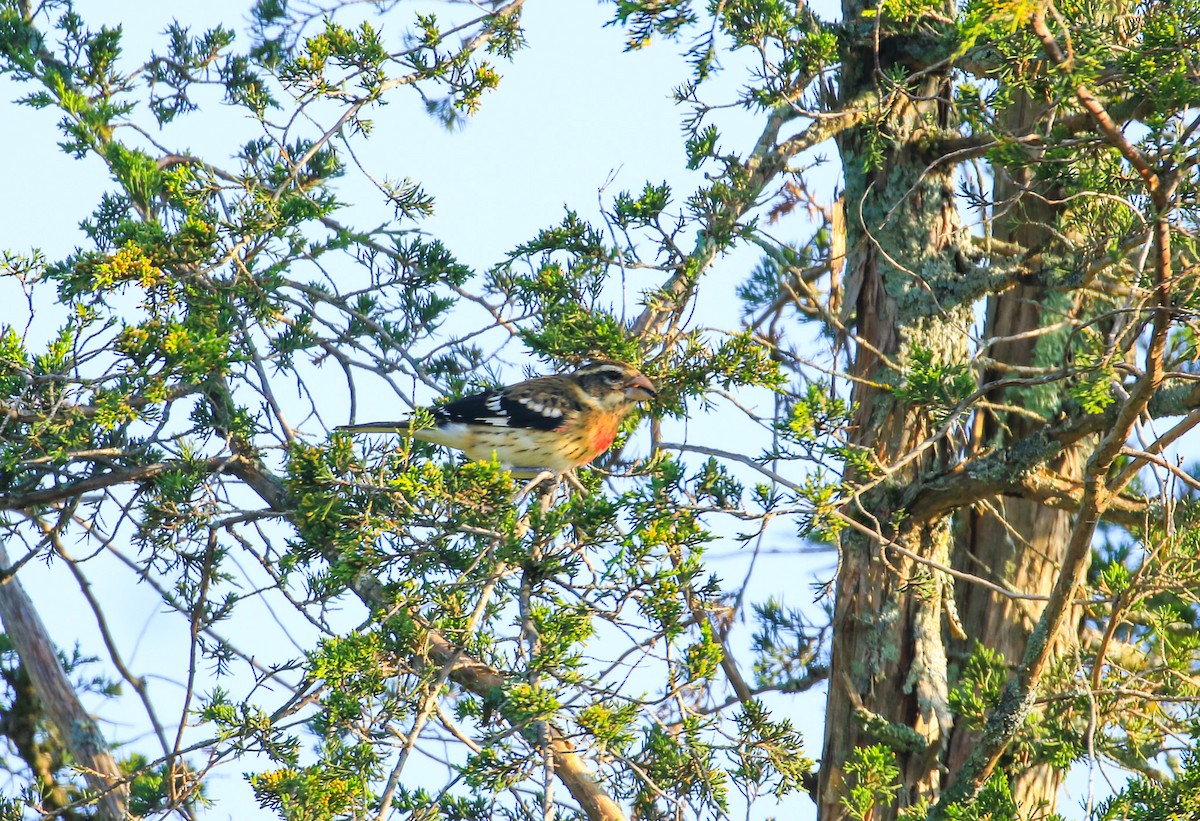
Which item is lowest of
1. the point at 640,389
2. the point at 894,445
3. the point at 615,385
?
the point at 640,389

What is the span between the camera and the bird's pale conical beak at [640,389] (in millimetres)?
5227

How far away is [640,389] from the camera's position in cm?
546

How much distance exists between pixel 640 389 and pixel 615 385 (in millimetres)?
885

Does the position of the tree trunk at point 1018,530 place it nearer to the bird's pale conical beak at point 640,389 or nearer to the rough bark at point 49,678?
the bird's pale conical beak at point 640,389

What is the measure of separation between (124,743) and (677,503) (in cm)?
422

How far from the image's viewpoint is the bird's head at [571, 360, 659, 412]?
17.4 ft

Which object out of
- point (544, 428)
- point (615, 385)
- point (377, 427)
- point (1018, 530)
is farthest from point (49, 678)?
point (1018, 530)

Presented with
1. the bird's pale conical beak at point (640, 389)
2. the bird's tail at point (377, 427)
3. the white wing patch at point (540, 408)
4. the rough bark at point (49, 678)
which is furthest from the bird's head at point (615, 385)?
the rough bark at point (49, 678)

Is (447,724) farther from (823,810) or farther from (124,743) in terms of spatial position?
(124,743)

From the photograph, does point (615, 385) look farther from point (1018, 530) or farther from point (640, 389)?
point (1018, 530)

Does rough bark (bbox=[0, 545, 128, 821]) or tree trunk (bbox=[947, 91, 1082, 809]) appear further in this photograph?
tree trunk (bbox=[947, 91, 1082, 809])

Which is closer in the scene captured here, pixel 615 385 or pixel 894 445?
pixel 894 445

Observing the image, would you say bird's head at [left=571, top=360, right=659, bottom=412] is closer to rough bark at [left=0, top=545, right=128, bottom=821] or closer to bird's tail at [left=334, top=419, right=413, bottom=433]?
bird's tail at [left=334, top=419, right=413, bottom=433]

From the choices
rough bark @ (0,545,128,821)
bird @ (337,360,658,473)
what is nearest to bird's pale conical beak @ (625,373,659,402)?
bird @ (337,360,658,473)
